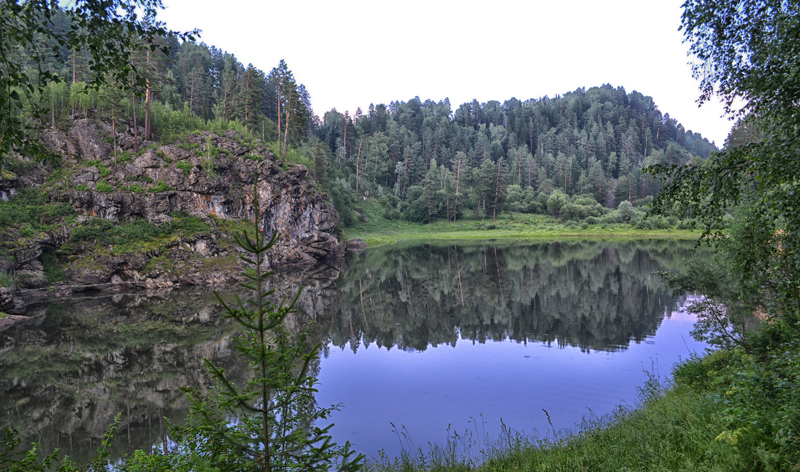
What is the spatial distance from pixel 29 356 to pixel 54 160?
68.9 feet

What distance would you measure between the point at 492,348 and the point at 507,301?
11020 millimetres

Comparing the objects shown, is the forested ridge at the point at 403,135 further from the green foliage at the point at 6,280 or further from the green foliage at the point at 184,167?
the green foliage at the point at 6,280

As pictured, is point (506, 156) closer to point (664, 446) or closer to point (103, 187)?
point (103, 187)

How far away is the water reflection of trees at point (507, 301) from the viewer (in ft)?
78.0

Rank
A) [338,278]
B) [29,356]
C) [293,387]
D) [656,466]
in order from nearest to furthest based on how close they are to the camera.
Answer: [293,387] < [656,466] < [29,356] < [338,278]

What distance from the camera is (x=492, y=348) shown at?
21250mm

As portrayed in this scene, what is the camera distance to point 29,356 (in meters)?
20.0

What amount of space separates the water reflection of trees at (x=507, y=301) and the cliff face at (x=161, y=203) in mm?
12989

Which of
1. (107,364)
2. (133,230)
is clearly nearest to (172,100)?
(133,230)

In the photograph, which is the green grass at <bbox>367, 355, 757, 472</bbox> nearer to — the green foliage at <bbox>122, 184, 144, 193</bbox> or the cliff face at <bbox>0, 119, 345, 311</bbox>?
the cliff face at <bbox>0, 119, 345, 311</bbox>

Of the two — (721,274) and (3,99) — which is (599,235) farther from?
(3,99)

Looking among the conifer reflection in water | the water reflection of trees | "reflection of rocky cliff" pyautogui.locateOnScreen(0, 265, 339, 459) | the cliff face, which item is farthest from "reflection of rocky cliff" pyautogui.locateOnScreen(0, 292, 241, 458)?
the water reflection of trees

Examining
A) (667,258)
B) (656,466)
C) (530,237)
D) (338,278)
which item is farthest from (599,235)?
(656,466)

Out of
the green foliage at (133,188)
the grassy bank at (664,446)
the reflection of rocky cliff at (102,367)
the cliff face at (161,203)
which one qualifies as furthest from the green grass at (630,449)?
the green foliage at (133,188)
